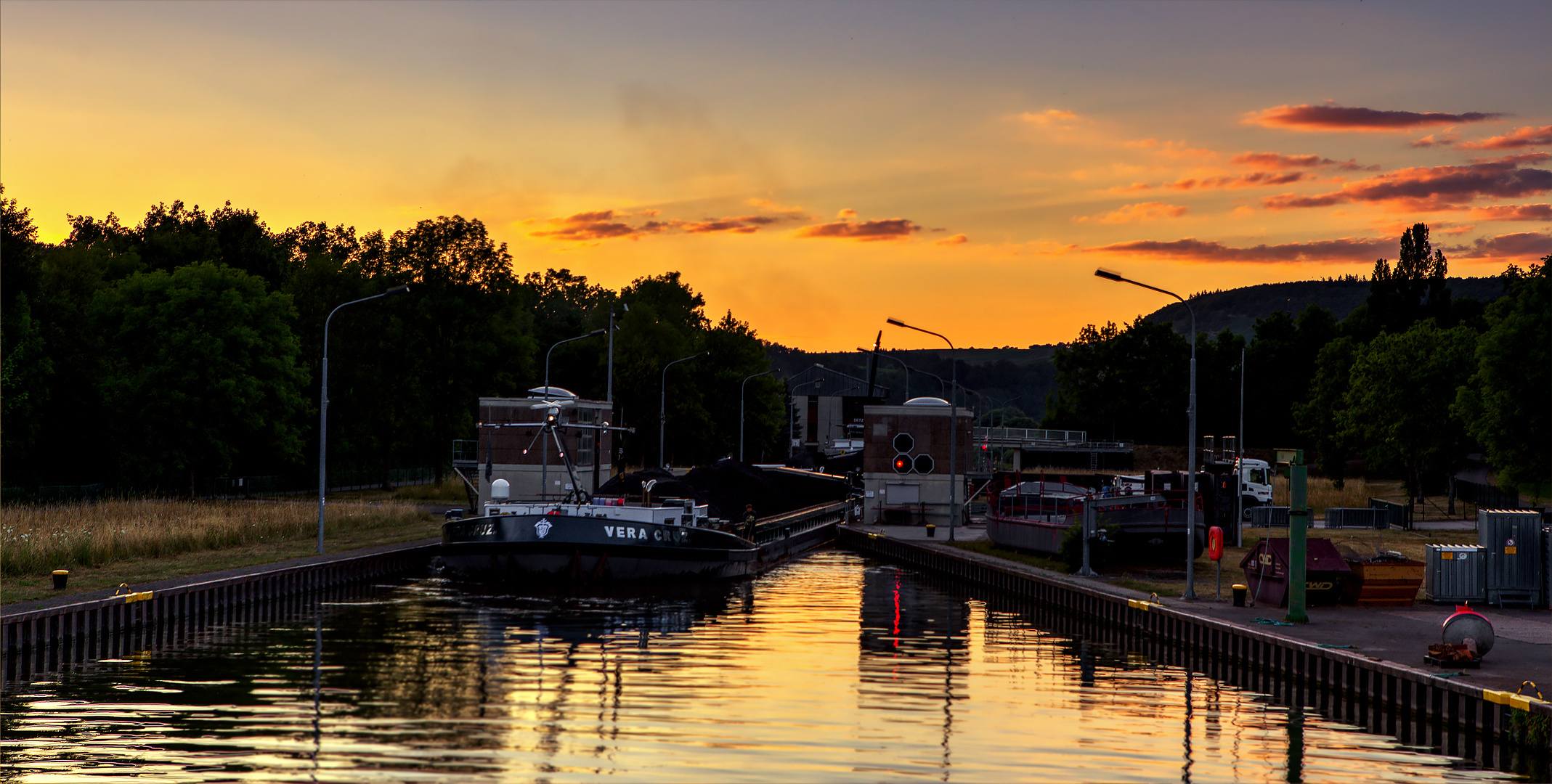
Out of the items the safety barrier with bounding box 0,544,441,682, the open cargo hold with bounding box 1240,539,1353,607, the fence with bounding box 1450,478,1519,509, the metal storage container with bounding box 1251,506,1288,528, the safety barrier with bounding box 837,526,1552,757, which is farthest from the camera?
the fence with bounding box 1450,478,1519,509

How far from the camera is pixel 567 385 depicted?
129 metres

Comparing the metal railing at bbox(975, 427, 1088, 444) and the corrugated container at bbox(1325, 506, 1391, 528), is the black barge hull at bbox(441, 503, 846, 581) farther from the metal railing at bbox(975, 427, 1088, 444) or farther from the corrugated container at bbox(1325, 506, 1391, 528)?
the metal railing at bbox(975, 427, 1088, 444)

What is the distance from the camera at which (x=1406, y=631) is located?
28.5 meters

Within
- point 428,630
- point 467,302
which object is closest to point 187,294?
point 467,302

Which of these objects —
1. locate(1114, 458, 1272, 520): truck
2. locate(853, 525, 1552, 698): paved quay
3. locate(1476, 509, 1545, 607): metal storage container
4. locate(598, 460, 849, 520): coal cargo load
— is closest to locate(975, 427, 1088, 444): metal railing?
locate(1114, 458, 1272, 520): truck

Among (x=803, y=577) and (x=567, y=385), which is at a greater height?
(x=567, y=385)

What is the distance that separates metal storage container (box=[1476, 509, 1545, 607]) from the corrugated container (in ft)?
98.4

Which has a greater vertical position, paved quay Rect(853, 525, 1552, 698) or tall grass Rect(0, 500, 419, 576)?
tall grass Rect(0, 500, 419, 576)

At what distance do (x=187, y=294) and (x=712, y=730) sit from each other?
6242 cm

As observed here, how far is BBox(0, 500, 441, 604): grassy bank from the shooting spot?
118 feet

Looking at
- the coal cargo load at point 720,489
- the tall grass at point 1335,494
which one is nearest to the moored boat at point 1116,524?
the coal cargo load at point 720,489

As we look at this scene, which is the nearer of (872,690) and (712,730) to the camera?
(712,730)

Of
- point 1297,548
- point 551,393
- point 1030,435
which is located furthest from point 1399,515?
point 1030,435

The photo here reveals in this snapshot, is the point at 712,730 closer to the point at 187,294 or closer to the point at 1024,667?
the point at 1024,667
